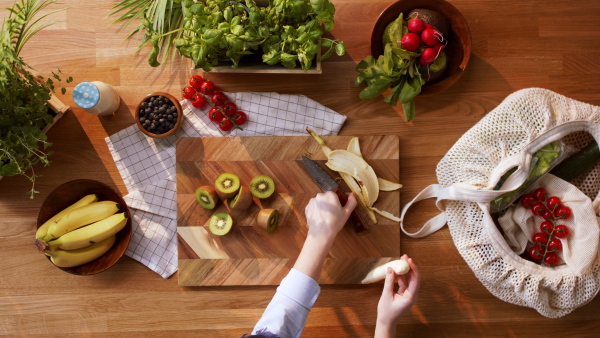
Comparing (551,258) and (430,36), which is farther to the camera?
(551,258)

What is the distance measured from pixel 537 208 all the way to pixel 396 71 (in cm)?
64

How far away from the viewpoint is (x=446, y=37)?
1411 millimetres

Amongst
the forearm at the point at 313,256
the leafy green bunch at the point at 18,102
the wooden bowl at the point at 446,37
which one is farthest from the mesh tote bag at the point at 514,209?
the leafy green bunch at the point at 18,102

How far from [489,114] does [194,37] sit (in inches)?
37.7

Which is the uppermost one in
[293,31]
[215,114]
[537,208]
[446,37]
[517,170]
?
[293,31]

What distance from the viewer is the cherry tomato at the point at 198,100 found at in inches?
57.2

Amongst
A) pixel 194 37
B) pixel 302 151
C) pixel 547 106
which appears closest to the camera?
pixel 194 37

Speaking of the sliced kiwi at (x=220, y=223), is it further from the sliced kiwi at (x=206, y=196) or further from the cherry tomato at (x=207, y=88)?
the cherry tomato at (x=207, y=88)

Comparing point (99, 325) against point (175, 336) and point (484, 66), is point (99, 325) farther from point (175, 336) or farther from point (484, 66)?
point (484, 66)

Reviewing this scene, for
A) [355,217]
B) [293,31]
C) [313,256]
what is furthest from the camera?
[355,217]

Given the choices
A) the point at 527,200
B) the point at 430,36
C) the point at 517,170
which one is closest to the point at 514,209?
the point at 527,200

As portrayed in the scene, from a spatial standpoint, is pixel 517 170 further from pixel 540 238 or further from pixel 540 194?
pixel 540 238

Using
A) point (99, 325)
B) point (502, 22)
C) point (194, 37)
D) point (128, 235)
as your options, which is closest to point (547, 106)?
point (502, 22)

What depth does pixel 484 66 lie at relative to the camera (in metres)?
1.50
